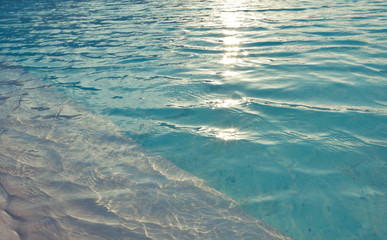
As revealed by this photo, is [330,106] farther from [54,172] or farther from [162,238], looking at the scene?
[54,172]

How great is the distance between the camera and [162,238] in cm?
219

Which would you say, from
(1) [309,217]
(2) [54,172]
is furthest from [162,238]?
(2) [54,172]

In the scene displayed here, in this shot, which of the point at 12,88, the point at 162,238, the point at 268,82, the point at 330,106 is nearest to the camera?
the point at 162,238

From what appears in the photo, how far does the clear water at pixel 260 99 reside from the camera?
264cm

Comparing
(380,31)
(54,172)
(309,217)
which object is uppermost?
(380,31)

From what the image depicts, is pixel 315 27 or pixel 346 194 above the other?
pixel 315 27

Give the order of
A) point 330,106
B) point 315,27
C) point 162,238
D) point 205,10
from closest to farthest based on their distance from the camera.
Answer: point 162,238 < point 330,106 < point 315,27 < point 205,10

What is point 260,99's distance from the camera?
14.2ft

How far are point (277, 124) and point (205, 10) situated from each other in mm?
9819

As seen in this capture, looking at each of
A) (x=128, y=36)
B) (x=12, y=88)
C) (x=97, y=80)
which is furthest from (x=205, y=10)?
(x=12, y=88)

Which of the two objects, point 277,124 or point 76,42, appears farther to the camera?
point 76,42

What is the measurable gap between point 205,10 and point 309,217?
11.3 meters

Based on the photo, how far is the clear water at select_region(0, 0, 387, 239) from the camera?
2645 millimetres

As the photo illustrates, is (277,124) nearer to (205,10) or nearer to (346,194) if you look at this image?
(346,194)
